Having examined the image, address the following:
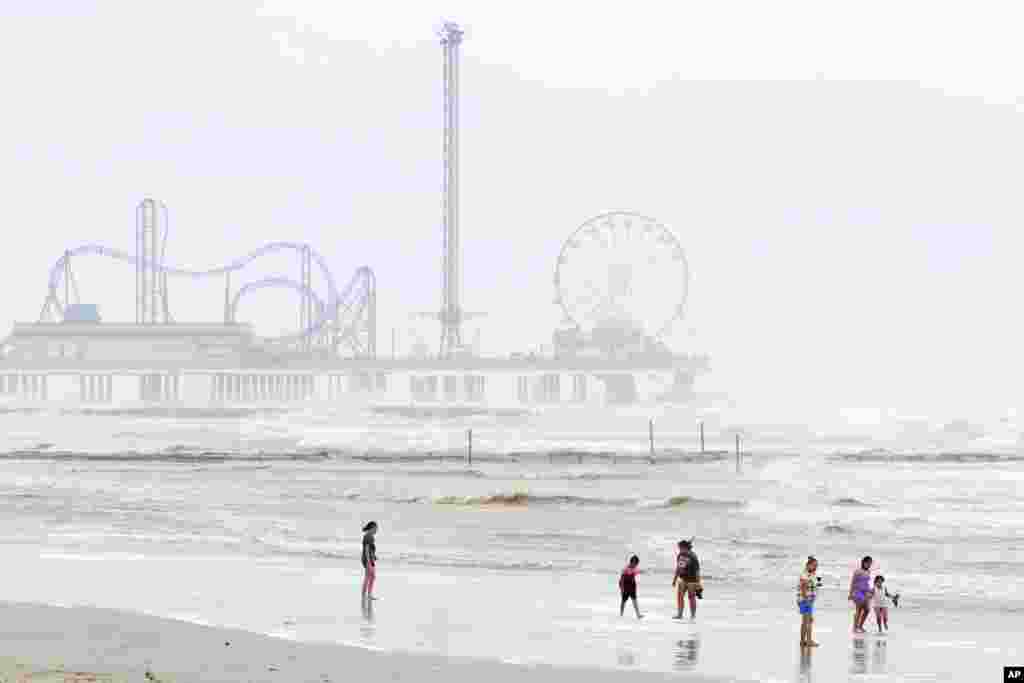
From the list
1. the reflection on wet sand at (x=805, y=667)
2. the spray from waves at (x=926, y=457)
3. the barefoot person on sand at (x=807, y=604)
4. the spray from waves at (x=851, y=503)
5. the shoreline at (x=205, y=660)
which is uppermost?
the spray from waves at (x=926, y=457)

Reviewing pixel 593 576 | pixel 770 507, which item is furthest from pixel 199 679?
pixel 770 507

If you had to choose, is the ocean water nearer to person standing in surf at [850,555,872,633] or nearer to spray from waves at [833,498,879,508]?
spray from waves at [833,498,879,508]

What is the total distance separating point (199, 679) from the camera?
18.3m

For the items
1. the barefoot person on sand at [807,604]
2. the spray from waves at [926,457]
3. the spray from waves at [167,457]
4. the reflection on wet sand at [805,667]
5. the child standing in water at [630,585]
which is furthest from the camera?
the spray from waves at [926,457]

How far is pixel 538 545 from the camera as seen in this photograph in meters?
37.2

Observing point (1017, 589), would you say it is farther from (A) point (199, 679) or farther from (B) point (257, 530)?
(B) point (257, 530)

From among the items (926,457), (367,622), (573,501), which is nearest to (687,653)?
(367,622)

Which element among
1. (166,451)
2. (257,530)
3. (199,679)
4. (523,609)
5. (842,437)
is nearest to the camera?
(199,679)

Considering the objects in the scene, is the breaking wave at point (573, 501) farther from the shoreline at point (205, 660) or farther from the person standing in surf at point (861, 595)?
the shoreline at point (205, 660)

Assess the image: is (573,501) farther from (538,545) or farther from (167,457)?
(167,457)

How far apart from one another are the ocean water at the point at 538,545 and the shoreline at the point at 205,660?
0.79 m

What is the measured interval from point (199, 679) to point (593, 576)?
508 inches

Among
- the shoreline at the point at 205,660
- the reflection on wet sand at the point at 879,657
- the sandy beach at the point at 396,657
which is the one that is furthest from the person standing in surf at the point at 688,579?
the shoreline at the point at 205,660

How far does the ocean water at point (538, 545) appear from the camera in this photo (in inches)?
888
